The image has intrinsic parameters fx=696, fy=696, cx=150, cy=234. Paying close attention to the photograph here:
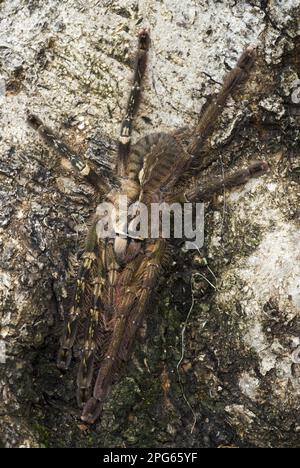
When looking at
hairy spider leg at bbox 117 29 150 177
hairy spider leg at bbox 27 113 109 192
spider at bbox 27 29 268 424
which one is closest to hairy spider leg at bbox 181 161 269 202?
spider at bbox 27 29 268 424

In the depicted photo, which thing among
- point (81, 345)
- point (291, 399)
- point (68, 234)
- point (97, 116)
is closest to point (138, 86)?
point (97, 116)

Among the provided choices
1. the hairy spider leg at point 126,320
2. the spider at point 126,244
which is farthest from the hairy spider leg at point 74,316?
the hairy spider leg at point 126,320

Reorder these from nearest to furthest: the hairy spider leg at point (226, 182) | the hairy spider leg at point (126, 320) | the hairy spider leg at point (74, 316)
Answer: the hairy spider leg at point (126, 320), the hairy spider leg at point (74, 316), the hairy spider leg at point (226, 182)

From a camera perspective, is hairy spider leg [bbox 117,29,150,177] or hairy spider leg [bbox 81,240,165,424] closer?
hairy spider leg [bbox 81,240,165,424]

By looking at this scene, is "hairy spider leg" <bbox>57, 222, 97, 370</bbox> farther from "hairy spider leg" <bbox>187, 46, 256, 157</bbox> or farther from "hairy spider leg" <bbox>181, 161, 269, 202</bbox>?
"hairy spider leg" <bbox>187, 46, 256, 157</bbox>

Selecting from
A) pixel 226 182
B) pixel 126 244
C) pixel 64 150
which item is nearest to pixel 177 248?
pixel 126 244

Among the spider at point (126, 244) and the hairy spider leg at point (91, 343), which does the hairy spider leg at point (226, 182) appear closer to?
the spider at point (126, 244)
